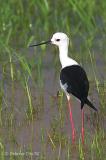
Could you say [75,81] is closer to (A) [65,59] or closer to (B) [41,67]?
(A) [65,59]

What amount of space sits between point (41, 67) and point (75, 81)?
1807 millimetres

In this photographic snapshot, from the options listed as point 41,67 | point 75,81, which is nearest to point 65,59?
point 75,81

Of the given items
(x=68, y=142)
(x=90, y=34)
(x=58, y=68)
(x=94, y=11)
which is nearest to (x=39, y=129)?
(x=68, y=142)

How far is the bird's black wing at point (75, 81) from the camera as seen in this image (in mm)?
6055

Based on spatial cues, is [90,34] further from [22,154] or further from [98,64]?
[22,154]

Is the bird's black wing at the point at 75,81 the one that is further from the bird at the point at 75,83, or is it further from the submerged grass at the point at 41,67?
the submerged grass at the point at 41,67

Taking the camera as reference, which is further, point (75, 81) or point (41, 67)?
point (41, 67)

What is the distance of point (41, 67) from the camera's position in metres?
7.92

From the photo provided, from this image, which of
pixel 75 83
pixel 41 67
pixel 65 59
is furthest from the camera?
pixel 41 67

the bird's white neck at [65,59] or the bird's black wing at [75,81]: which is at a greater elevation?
the bird's white neck at [65,59]

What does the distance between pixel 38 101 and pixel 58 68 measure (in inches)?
36.6

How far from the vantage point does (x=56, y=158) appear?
18.9 feet

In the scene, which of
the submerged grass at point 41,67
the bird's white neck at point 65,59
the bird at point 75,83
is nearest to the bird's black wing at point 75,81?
the bird at point 75,83

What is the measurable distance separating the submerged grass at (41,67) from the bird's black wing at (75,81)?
339 millimetres
